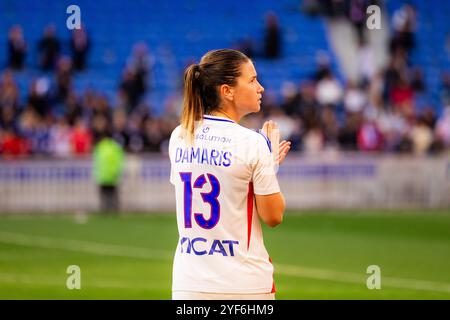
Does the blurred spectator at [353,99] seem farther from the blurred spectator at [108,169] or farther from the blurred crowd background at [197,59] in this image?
the blurred spectator at [108,169]

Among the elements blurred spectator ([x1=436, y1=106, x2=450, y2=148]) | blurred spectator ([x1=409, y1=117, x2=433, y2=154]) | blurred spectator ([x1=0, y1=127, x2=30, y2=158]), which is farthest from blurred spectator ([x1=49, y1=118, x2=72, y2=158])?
blurred spectator ([x1=436, y1=106, x2=450, y2=148])

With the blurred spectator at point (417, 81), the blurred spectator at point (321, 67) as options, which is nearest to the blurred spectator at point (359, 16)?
the blurred spectator at point (321, 67)

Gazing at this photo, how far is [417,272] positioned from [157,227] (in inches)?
340

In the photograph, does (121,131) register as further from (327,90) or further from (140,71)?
(327,90)

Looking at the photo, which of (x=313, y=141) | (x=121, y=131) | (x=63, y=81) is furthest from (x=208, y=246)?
(x=63, y=81)

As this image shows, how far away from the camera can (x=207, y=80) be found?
6027 mm

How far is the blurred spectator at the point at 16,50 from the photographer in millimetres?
31669

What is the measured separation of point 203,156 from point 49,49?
26.0 m

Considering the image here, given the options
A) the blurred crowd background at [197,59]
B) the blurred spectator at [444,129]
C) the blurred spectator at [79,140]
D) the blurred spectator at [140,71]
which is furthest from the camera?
the blurred spectator at [140,71]

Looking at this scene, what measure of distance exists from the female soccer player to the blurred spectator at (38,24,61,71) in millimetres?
25682

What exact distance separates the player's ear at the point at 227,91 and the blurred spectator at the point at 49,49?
25.7m

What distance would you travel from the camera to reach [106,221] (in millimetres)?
24703

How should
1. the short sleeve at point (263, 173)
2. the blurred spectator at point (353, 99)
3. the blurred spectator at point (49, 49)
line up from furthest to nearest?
the blurred spectator at point (353, 99)
the blurred spectator at point (49, 49)
the short sleeve at point (263, 173)
